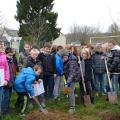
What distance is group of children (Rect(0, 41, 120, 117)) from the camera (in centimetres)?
913

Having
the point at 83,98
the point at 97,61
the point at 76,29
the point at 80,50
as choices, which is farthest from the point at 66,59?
the point at 76,29

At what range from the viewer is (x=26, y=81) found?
8.99 metres

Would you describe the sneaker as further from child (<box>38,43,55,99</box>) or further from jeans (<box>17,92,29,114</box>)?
child (<box>38,43,55,99</box>)

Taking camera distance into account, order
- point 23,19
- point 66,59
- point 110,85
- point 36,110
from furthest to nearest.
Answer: point 23,19 < point 110,85 < point 66,59 < point 36,110

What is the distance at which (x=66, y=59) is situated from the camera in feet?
33.8

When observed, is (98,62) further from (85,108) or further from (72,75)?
(72,75)

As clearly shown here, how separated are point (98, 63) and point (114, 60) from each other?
0.97 m

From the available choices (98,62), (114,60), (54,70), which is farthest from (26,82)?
(98,62)

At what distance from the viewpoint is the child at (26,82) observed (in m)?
8.98

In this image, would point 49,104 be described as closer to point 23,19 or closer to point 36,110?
point 36,110

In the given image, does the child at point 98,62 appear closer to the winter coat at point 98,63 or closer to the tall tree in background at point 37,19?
the winter coat at point 98,63

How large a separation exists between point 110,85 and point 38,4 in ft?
105

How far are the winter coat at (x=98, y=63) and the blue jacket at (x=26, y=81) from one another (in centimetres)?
362

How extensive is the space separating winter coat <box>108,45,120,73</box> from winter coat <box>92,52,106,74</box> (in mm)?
636
